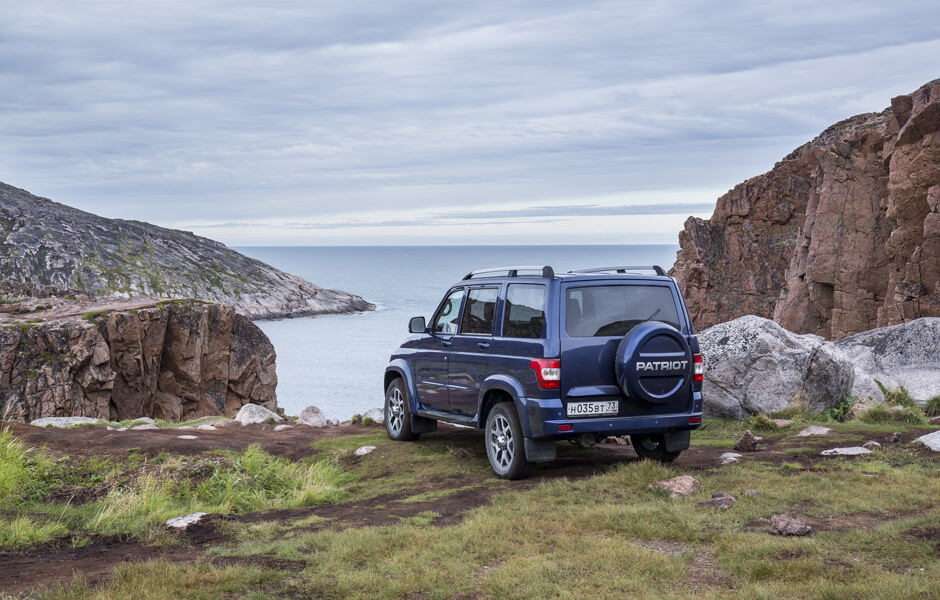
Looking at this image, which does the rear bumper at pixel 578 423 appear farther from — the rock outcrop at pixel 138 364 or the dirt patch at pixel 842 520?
the rock outcrop at pixel 138 364

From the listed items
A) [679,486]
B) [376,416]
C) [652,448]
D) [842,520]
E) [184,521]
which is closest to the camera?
[842,520]

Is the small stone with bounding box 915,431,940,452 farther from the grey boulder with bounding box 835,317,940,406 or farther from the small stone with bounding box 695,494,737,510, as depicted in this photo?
the grey boulder with bounding box 835,317,940,406

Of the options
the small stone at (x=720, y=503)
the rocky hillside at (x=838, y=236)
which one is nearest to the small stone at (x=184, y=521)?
the small stone at (x=720, y=503)

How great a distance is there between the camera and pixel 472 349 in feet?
31.1

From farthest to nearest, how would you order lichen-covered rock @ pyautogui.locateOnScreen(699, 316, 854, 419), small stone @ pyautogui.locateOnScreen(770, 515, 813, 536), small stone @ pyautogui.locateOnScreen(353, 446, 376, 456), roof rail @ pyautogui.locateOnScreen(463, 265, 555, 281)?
1. lichen-covered rock @ pyautogui.locateOnScreen(699, 316, 854, 419)
2. small stone @ pyautogui.locateOnScreen(353, 446, 376, 456)
3. roof rail @ pyautogui.locateOnScreen(463, 265, 555, 281)
4. small stone @ pyautogui.locateOnScreen(770, 515, 813, 536)

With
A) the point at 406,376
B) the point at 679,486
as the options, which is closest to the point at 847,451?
the point at 679,486

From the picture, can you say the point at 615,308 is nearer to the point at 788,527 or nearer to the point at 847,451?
the point at 788,527

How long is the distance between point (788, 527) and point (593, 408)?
257 centimetres

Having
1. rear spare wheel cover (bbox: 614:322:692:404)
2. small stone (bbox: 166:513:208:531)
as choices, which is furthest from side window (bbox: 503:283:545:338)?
small stone (bbox: 166:513:208:531)

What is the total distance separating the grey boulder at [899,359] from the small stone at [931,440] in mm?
4612

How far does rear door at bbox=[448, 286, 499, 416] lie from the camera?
30.4 feet

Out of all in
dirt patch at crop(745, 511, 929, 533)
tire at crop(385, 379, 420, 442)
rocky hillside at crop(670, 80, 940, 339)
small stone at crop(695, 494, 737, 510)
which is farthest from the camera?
rocky hillside at crop(670, 80, 940, 339)

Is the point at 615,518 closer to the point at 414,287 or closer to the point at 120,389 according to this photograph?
the point at 120,389

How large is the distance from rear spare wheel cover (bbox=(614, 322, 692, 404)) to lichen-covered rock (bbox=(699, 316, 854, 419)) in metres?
4.81
